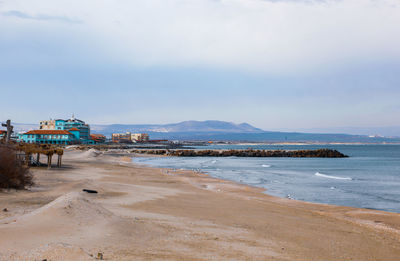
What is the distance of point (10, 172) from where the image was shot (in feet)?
50.6

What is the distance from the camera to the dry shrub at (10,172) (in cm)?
1511

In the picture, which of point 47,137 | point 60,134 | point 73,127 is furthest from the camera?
point 73,127

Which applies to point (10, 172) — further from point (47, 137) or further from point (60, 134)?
point (60, 134)

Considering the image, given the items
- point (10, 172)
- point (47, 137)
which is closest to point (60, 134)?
point (47, 137)

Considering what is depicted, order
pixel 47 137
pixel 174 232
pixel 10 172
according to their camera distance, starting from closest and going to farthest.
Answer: pixel 174 232 < pixel 10 172 < pixel 47 137

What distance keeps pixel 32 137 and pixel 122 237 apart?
110 m

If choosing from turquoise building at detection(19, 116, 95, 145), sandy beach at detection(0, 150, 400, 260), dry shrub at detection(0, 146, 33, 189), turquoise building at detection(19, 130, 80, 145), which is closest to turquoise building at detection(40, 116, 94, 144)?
turquoise building at detection(19, 116, 95, 145)

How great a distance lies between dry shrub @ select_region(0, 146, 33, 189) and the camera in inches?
595

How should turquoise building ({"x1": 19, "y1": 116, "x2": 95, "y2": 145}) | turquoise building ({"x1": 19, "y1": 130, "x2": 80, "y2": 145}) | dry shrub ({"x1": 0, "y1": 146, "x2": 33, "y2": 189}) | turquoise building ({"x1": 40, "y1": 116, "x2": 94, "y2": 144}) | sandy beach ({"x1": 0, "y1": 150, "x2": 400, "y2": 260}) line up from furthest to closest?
turquoise building ({"x1": 40, "y1": 116, "x2": 94, "y2": 144}) → turquoise building ({"x1": 19, "y1": 116, "x2": 95, "y2": 145}) → turquoise building ({"x1": 19, "y1": 130, "x2": 80, "y2": 145}) → dry shrub ({"x1": 0, "y1": 146, "x2": 33, "y2": 189}) → sandy beach ({"x1": 0, "y1": 150, "x2": 400, "y2": 260})

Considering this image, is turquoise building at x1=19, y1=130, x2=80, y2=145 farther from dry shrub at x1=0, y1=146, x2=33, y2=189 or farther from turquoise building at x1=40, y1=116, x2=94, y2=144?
dry shrub at x1=0, y1=146, x2=33, y2=189

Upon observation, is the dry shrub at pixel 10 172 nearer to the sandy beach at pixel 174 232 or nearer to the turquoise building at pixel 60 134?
the sandy beach at pixel 174 232

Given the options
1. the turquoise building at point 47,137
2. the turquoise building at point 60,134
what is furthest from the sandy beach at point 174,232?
the turquoise building at point 47,137

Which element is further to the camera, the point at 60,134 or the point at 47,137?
the point at 60,134

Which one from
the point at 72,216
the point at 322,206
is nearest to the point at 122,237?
the point at 72,216
